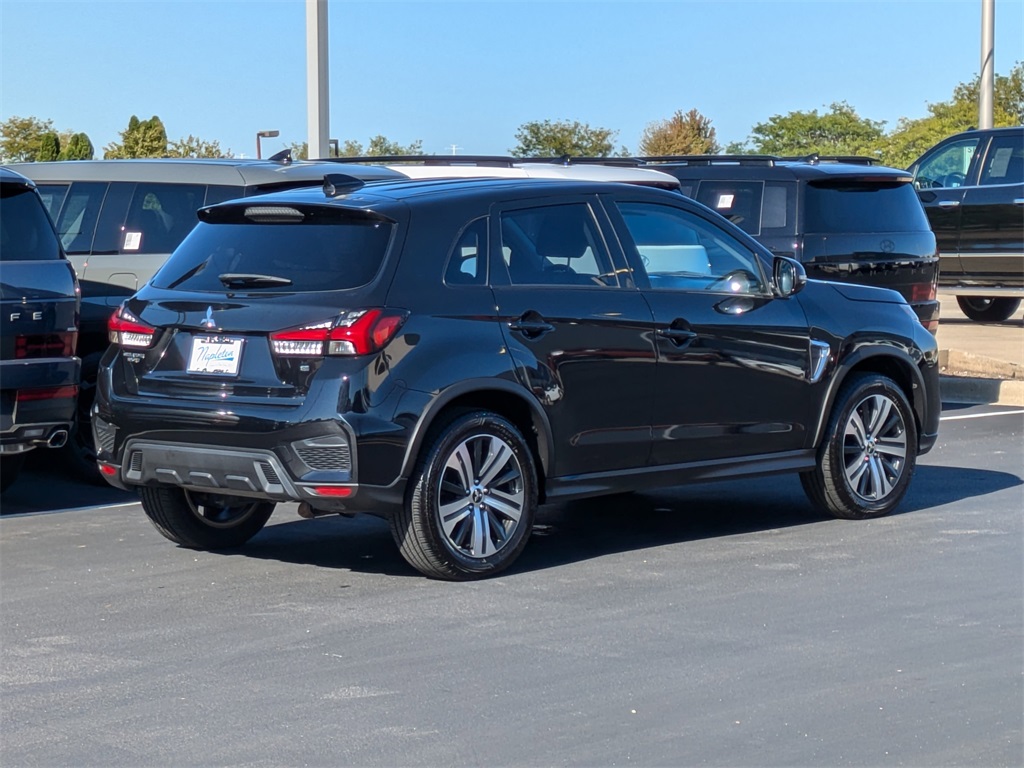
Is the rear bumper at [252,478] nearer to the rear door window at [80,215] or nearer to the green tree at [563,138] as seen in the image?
the rear door window at [80,215]

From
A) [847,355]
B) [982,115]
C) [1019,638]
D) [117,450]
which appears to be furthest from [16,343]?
[982,115]

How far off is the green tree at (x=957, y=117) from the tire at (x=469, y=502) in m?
46.9

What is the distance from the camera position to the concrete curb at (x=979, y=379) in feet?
46.4

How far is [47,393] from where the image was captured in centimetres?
864

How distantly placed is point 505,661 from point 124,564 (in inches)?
102

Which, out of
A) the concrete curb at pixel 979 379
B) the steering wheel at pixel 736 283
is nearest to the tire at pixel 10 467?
the steering wheel at pixel 736 283

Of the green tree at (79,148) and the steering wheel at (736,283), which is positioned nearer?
the steering wheel at (736,283)

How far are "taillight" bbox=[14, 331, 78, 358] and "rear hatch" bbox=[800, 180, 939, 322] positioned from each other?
20.9ft

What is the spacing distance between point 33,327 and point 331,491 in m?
2.62

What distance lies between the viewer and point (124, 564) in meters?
7.75

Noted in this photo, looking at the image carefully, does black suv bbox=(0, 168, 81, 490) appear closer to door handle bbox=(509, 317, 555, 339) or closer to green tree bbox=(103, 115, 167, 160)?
door handle bbox=(509, 317, 555, 339)

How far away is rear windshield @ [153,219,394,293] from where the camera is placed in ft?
23.2

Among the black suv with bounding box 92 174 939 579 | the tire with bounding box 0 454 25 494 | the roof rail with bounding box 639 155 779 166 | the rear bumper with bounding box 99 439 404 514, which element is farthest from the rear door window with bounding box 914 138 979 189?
the rear bumper with bounding box 99 439 404 514

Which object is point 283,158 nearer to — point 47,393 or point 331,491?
point 47,393
